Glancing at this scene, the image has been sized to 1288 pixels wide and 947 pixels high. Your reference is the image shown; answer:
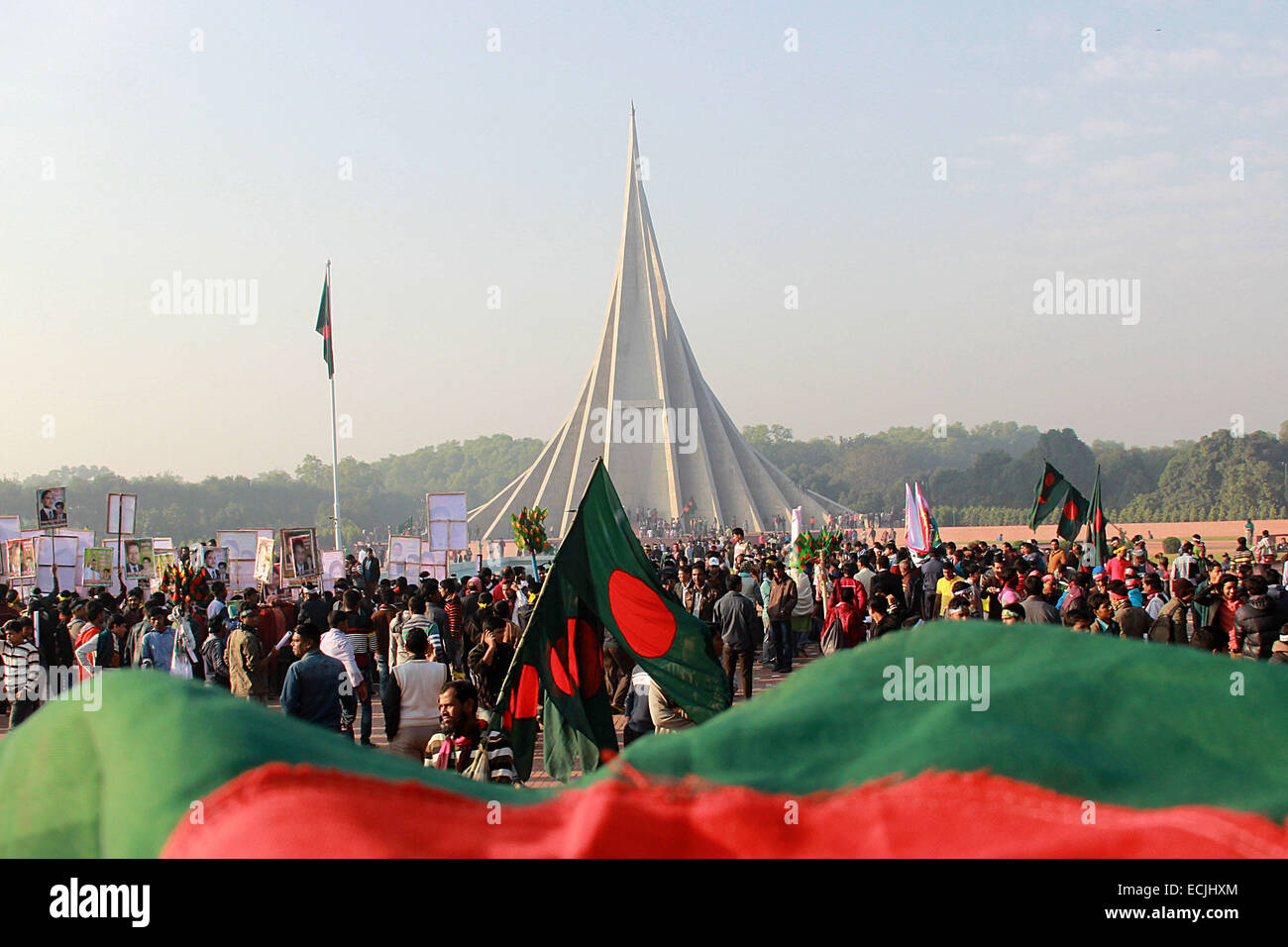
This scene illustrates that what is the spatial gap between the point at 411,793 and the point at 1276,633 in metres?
5.15

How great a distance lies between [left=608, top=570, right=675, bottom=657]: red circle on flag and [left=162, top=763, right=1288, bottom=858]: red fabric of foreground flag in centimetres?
250

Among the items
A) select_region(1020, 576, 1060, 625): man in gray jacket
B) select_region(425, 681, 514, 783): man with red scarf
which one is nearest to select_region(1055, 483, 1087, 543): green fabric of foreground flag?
select_region(1020, 576, 1060, 625): man in gray jacket

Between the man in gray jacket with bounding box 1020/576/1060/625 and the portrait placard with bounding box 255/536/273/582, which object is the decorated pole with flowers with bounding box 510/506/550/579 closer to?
the portrait placard with bounding box 255/536/273/582

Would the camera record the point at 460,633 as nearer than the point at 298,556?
Yes

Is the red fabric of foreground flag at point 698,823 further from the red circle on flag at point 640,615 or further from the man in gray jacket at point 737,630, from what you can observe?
the man in gray jacket at point 737,630

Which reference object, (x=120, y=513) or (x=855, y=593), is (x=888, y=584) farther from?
(x=120, y=513)

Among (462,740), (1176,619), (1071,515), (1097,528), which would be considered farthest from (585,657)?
(1071,515)

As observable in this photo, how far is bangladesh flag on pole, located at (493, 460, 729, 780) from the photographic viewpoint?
3398 millimetres

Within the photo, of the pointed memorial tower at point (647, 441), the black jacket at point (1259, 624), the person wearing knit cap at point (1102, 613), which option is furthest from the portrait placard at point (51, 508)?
the pointed memorial tower at point (647, 441)

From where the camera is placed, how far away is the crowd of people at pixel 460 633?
159 inches

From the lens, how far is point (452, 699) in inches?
120

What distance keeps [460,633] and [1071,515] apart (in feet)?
23.2

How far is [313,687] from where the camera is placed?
162 inches

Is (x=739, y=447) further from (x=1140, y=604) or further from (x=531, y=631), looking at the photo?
(x=531, y=631)
